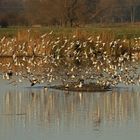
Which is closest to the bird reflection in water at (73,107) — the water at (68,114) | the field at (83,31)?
the water at (68,114)

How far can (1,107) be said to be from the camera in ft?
55.3

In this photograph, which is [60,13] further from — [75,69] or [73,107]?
[73,107]

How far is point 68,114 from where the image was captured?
51.9 feet

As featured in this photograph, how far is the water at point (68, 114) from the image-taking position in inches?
546

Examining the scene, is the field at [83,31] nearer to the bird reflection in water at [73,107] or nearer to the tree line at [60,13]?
the bird reflection in water at [73,107]

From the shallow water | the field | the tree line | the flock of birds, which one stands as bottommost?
the shallow water

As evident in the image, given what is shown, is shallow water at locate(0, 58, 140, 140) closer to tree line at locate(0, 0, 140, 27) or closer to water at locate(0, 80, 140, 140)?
water at locate(0, 80, 140, 140)

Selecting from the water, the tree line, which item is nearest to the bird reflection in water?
the water

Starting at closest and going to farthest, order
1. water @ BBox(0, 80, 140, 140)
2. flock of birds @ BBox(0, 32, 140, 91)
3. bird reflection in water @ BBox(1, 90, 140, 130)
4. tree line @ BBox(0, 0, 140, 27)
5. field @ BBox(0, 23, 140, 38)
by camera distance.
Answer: water @ BBox(0, 80, 140, 140), bird reflection in water @ BBox(1, 90, 140, 130), flock of birds @ BBox(0, 32, 140, 91), field @ BBox(0, 23, 140, 38), tree line @ BBox(0, 0, 140, 27)

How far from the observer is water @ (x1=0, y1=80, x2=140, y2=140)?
45.5 feet

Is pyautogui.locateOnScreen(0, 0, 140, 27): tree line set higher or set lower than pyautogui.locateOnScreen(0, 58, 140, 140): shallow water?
higher

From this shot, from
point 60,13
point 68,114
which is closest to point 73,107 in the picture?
point 68,114

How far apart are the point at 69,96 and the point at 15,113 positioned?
2.61 metres

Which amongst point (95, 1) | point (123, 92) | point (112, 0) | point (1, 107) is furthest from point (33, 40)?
point (112, 0)
